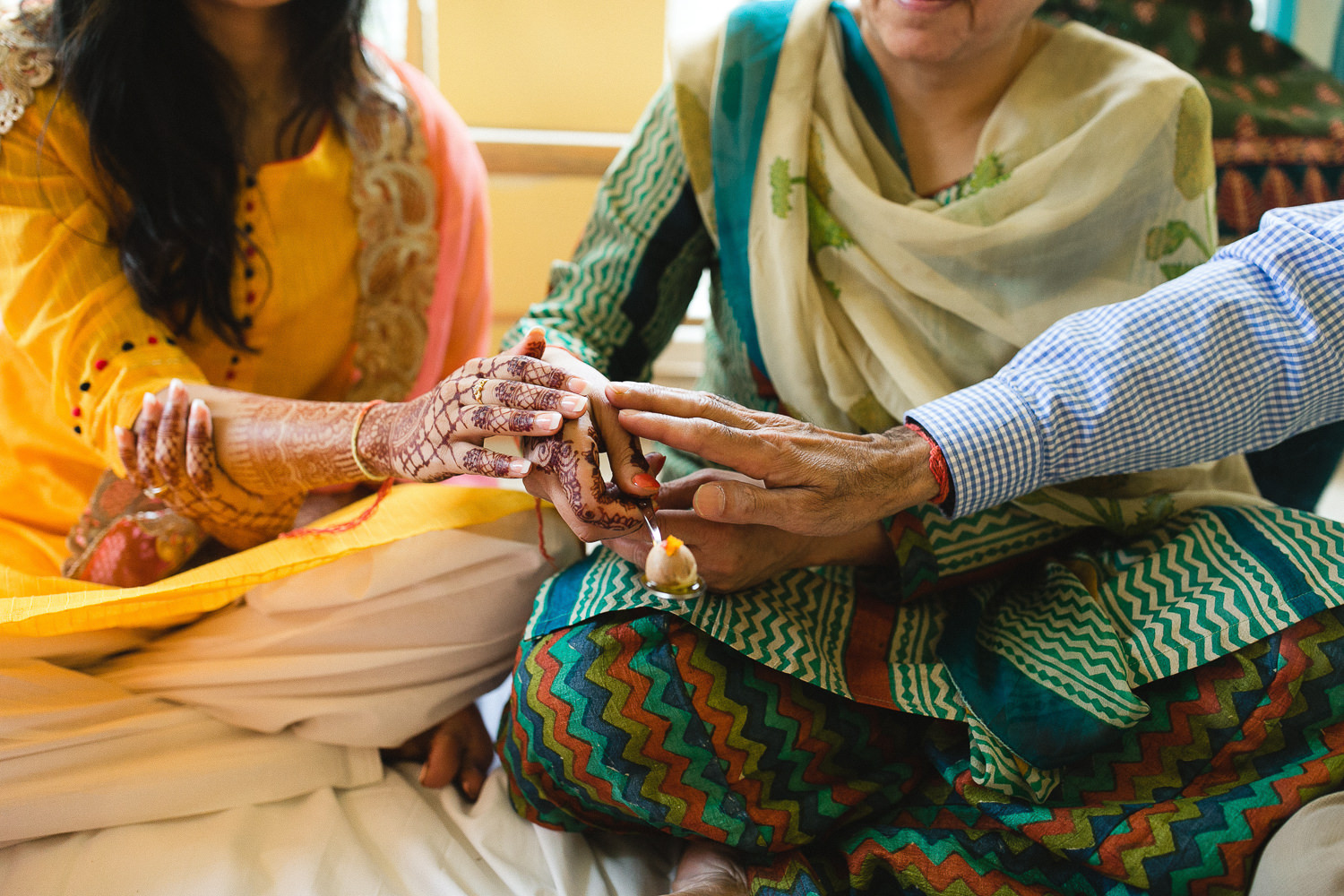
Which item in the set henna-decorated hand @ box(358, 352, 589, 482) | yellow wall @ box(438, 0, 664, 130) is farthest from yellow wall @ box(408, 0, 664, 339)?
henna-decorated hand @ box(358, 352, 589, 482)

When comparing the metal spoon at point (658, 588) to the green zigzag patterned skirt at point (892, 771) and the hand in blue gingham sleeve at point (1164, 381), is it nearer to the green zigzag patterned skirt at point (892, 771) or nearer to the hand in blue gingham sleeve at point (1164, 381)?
the green zigzag patterned skirt at point (892, 771)

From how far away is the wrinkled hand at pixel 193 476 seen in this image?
112 centimetres

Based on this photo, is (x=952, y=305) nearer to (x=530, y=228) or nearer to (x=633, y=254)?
(x=633, y=254)

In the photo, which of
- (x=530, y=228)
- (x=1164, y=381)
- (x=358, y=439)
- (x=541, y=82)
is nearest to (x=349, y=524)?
(x=358, y=439)

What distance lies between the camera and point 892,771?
1.06 meters

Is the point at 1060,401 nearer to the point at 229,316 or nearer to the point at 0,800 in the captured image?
the point at 229,316

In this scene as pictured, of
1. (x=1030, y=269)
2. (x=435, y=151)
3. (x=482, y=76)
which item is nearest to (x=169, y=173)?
(x=435, y=151)

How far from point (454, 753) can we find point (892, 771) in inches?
21.2

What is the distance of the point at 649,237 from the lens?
1.32 meters

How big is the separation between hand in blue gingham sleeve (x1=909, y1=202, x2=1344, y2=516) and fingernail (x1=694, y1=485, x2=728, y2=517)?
0.84 ft

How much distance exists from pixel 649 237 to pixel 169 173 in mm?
609

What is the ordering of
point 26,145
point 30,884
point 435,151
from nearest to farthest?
point 30,884 < point 26,145 < point 435,151

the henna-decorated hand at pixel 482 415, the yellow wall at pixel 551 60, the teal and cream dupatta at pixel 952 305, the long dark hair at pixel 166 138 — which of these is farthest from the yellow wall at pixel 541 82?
the henna-decorated hand at pixel 482 415

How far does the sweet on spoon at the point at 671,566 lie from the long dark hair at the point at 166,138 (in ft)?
2.36
